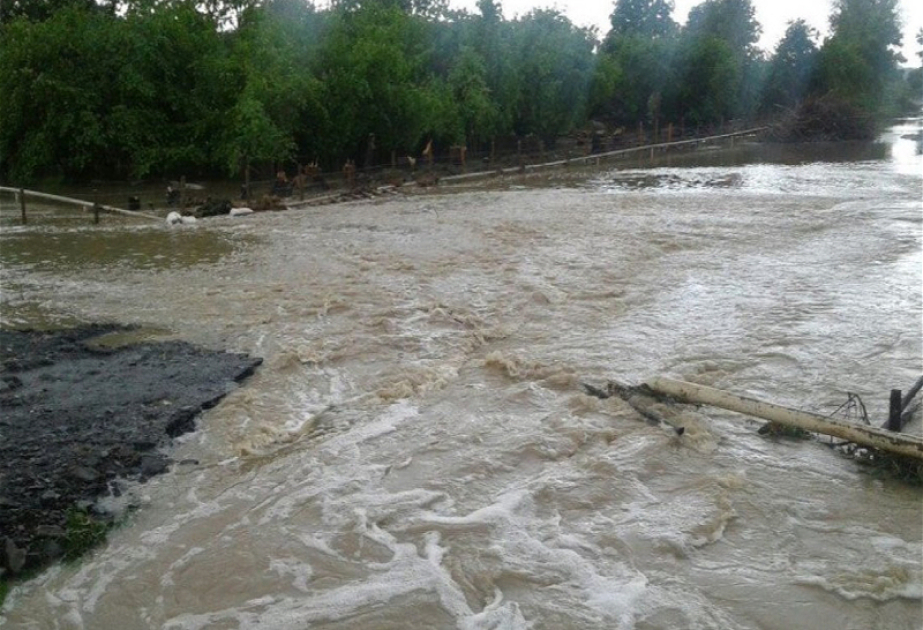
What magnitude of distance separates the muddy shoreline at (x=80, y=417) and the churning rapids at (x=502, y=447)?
20 centimetres

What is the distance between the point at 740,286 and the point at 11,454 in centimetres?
932

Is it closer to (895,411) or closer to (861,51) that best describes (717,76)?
(861,51)

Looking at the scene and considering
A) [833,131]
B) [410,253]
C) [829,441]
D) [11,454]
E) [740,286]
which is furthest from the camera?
[833,131]

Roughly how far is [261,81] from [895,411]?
21.5 m

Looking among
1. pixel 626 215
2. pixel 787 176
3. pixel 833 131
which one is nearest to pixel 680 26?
pixel 833 131

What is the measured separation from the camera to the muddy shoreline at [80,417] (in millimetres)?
5215

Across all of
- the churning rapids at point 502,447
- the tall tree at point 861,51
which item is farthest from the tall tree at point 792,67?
the churning rapids at point 502,447

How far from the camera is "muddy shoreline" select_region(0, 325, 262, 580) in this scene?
17.1 ft

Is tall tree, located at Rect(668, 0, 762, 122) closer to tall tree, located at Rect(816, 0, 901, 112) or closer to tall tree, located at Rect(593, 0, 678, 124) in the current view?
tall tree, located at Rect(593, 0, 678, 124)

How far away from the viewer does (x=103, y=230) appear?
1784cm

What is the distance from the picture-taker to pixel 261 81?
23.9 meters

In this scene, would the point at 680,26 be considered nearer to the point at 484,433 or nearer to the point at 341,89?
the point at 341,89

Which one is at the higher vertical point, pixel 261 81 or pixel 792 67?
pixel 792 67

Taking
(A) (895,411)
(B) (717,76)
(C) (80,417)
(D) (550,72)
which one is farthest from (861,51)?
(C) (80,417)
